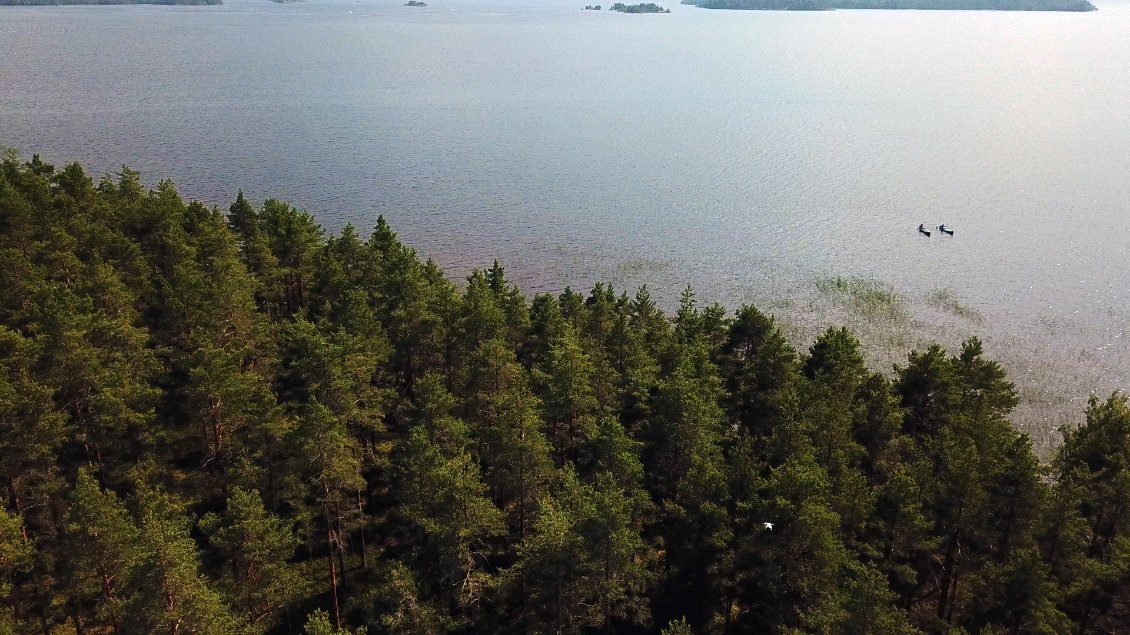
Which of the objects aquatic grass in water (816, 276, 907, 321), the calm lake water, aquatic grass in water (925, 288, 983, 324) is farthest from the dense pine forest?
aquatic grass in water (925, 288, 983, 324)

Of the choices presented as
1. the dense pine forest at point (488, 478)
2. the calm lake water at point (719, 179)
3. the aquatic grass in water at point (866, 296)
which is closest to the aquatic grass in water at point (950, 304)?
the calm lake water at point (719, 179)

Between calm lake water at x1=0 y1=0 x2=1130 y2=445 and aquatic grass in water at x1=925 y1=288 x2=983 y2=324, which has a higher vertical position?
calm lake water at x1=0 y1=0 x2=1130 y2=445

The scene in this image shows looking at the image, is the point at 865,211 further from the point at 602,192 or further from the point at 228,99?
the point at 228,99

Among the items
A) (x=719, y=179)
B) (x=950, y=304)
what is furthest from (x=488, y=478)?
(x=719, y=179)

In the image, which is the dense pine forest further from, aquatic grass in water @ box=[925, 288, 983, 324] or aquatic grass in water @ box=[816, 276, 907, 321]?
aquatic grass in water @ box=[925, 288, 983, 324]

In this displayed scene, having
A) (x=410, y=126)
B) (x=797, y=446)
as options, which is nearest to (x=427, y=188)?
(x=410, y=126)

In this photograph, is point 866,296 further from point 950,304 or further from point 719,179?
point 719,179
